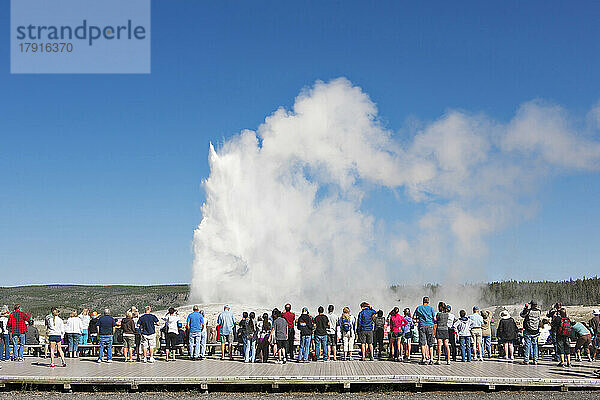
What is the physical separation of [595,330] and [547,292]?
88780 millimetres

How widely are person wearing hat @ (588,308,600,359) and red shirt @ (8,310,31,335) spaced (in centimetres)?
1873

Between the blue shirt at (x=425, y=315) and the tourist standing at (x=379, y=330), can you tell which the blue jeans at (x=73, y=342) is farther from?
the blue shirt at (x=425, y=315)

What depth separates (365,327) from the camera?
865 inches

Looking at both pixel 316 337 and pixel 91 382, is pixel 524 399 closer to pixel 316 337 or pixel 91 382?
pixel 316 337

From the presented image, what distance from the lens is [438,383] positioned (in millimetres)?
17875

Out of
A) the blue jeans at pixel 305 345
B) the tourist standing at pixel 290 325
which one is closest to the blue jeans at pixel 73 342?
the tourist standing at pixel 290 325

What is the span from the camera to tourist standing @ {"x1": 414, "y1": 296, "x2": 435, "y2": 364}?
2066cm

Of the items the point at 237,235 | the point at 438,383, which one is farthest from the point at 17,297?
the point at 438,383

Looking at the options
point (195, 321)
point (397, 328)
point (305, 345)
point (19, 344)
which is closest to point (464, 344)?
point (397, 328)

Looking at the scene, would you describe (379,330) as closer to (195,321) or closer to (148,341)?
(195,321)

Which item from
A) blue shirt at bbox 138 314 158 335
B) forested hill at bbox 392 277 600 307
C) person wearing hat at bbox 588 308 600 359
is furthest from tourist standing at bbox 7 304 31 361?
forested hill at bbox 392 277 600 307

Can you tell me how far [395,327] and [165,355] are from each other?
8403 mm

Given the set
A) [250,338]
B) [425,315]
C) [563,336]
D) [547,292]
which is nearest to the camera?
[425,315]

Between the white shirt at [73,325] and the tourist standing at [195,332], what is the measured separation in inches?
143
